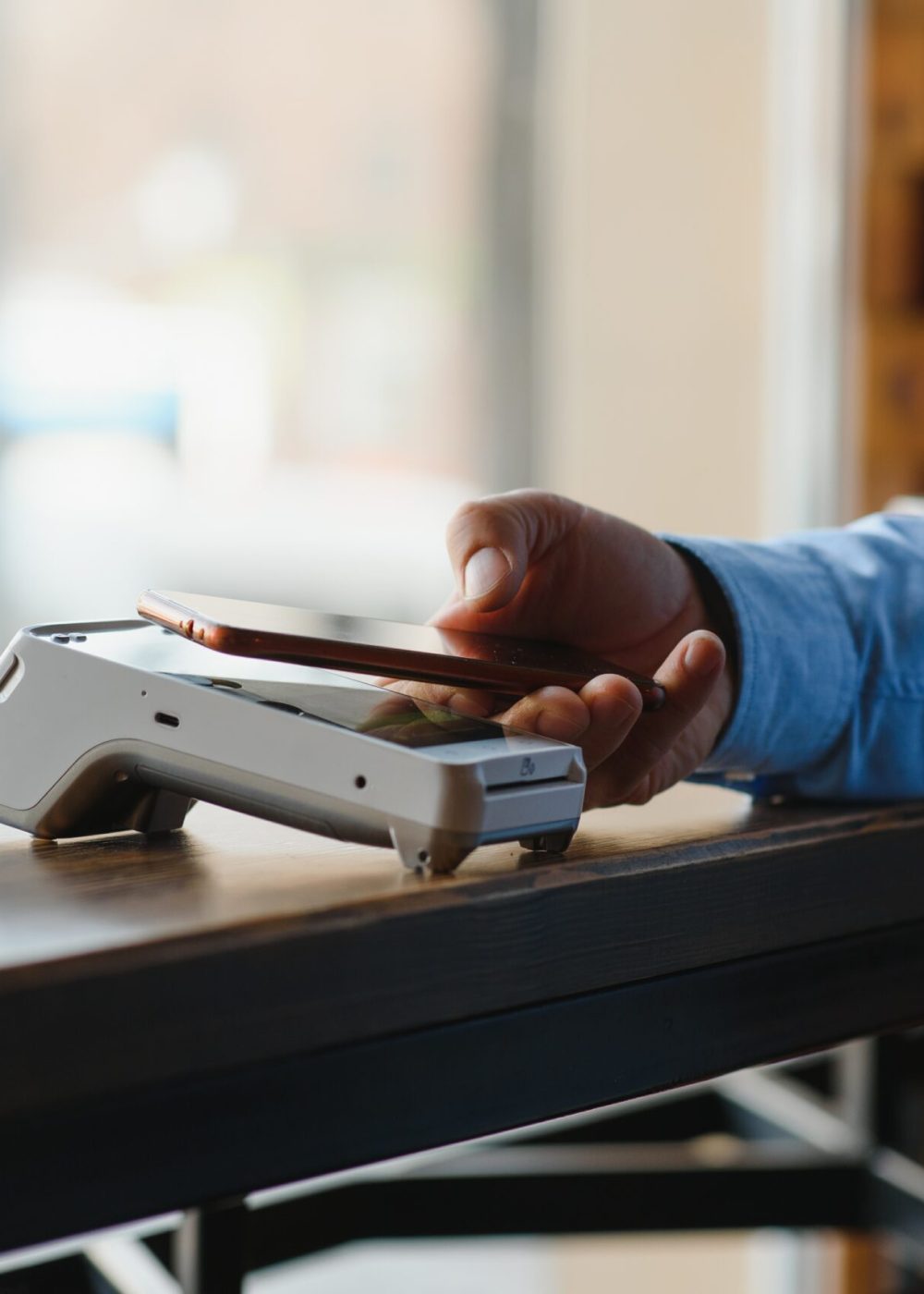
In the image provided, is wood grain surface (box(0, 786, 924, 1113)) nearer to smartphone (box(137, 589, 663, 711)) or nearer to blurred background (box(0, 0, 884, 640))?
smartphone (box(137, 589, 663, 711))

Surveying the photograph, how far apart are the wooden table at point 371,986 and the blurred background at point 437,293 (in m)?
1.58

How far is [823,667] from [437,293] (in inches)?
101

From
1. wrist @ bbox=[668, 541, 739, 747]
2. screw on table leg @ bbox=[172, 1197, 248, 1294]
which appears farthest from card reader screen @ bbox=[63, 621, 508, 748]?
screw on table leg @ bbox=[172, 1197, 248, 1294]

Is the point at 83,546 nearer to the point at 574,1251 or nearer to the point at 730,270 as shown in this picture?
the point at 730,270

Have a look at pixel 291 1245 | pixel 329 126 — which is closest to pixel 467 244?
pixel 329 126

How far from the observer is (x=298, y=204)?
2.86 meters

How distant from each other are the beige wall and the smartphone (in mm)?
1885

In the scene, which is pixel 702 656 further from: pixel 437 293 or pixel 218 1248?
pixel 437 293

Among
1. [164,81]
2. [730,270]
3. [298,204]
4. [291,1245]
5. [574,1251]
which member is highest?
[164,81]

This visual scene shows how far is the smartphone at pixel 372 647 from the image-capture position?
41cm

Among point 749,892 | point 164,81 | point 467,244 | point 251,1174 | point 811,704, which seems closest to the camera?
point 251,1174

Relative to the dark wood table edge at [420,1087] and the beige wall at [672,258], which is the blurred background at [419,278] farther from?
the dark wood table edge at [420,1087]

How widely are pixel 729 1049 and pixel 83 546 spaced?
7.93 ft

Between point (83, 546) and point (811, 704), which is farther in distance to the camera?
point (83, 546)
